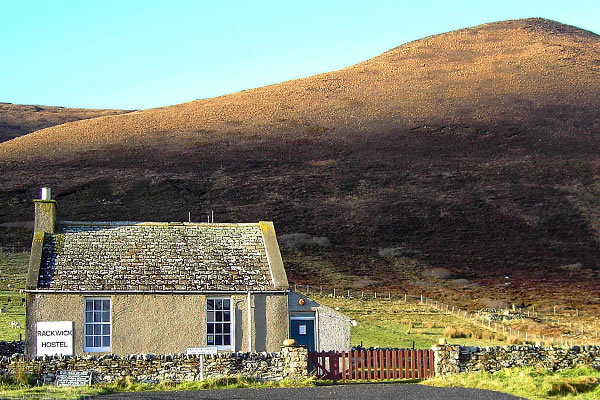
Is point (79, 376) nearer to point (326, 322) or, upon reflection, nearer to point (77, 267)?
point (77, 267)

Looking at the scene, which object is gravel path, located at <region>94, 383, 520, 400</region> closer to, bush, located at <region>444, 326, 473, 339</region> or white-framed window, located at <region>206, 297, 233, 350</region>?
white-framed window, located at <region>206, 297, 233, 350</region>

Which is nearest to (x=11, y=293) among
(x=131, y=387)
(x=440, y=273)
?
(x=131, y=387)

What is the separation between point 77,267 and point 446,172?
83.4m

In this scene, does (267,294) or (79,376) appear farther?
(267,294)

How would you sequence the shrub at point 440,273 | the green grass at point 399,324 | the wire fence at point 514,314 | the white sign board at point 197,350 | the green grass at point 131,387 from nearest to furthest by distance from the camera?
the green grass at point 131,387
the white sign board at point 197,350
the green grass at point 399,324
the wire fence at point 514,314
the shrub at point 440,273

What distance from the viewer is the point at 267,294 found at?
93.1 ft

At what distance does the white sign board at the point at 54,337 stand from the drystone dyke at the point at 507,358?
10.4 meters

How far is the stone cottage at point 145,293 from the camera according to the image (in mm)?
27125

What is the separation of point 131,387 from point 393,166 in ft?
292

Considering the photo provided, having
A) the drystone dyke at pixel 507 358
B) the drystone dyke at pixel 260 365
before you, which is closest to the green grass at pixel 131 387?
the drystone dyke at pixel 260 365

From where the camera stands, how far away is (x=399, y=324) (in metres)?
49.3

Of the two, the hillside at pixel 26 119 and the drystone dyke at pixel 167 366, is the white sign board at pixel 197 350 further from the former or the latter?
the hillside at pixel 26 119

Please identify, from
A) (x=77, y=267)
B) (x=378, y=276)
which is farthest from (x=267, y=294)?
(x=378, y=276)

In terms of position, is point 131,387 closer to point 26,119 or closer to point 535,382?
point 535,382
